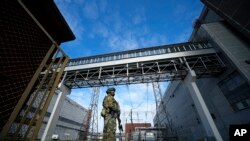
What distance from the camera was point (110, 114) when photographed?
18.8 feet

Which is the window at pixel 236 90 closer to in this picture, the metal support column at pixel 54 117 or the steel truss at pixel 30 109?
the steel truss at pixel 30 109

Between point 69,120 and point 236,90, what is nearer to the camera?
point 236,90

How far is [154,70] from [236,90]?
6651mm

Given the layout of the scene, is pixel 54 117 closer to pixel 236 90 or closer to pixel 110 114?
pixel 110 114

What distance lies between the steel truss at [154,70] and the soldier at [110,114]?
5.88 meters

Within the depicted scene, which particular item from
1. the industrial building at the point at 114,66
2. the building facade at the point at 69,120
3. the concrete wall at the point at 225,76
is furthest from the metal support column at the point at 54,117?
the concrete wall at the point at 225,76

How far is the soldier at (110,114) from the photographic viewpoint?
5324 mm

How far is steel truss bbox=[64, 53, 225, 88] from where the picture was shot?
1095cm

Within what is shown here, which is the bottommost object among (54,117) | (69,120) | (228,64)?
(54,117)

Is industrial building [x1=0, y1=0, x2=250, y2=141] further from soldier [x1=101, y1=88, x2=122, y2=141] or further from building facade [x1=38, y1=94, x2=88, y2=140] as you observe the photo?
building facade [x1=38, y1=94, x2=88, y2=140]

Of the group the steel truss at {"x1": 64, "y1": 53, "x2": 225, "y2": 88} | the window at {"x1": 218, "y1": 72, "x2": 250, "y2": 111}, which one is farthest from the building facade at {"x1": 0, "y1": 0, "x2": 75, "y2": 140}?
the window at {"x1": 218, "y1": 72, "x2": 250, "y2": 111}

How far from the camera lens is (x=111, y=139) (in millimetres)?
5043

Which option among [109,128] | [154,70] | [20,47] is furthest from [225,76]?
[20,47]

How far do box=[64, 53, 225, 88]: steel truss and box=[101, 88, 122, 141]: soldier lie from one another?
5.88 m
